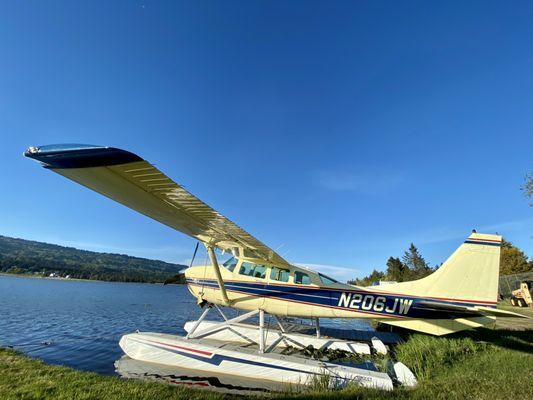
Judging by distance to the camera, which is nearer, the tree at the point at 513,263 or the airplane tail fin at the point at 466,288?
the airplane tail fin at the point at 466,288

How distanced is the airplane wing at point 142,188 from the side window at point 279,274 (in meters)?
0.52

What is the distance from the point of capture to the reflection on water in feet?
20.8

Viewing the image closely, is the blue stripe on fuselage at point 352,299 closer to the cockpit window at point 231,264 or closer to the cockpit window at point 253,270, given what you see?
the cockpit window at point 253,270

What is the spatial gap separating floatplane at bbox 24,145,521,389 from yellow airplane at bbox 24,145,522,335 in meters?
0.02

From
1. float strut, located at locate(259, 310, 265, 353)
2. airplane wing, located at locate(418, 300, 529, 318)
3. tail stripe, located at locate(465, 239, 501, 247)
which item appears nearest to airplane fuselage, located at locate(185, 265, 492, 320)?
airplane wing, located at locate(418, 300, 529, 318)

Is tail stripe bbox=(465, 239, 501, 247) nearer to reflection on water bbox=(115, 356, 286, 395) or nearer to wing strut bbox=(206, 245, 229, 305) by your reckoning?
reflection on water bbox=(115, 356, 286, 395)

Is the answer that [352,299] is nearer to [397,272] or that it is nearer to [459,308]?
[459,308]

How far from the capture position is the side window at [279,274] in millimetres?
8812

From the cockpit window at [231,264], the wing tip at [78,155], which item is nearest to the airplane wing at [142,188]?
the wing tip at [78,155]

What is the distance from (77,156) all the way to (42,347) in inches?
395

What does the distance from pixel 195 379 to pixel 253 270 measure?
10.6 ft

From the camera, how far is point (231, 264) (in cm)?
941

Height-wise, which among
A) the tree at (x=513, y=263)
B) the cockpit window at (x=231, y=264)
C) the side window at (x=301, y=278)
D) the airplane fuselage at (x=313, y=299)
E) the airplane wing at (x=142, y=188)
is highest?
the tree at (x=513, y=263)

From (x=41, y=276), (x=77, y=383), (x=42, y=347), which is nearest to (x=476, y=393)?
(x=77, y=383)
